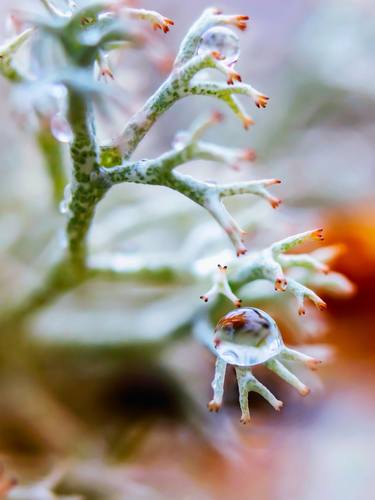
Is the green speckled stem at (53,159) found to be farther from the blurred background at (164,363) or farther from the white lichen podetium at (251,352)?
the white lichen podetium at (251,352)

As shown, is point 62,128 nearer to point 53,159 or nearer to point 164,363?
point 53,159

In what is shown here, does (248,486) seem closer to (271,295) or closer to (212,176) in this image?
(271,295)

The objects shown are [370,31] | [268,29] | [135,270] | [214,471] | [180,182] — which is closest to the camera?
[180,182]

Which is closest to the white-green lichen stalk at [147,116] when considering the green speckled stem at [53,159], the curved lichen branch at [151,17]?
the curved lichen branch at [151,17]

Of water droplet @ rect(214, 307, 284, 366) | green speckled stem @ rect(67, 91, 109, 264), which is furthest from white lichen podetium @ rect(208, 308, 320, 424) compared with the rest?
green speckled stem @ rect(67, 91, 109, 264)

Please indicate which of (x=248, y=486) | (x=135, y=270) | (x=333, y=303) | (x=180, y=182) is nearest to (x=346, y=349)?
(x=333, y=303)

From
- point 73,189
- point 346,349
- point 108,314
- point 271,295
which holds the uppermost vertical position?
point 73,189
